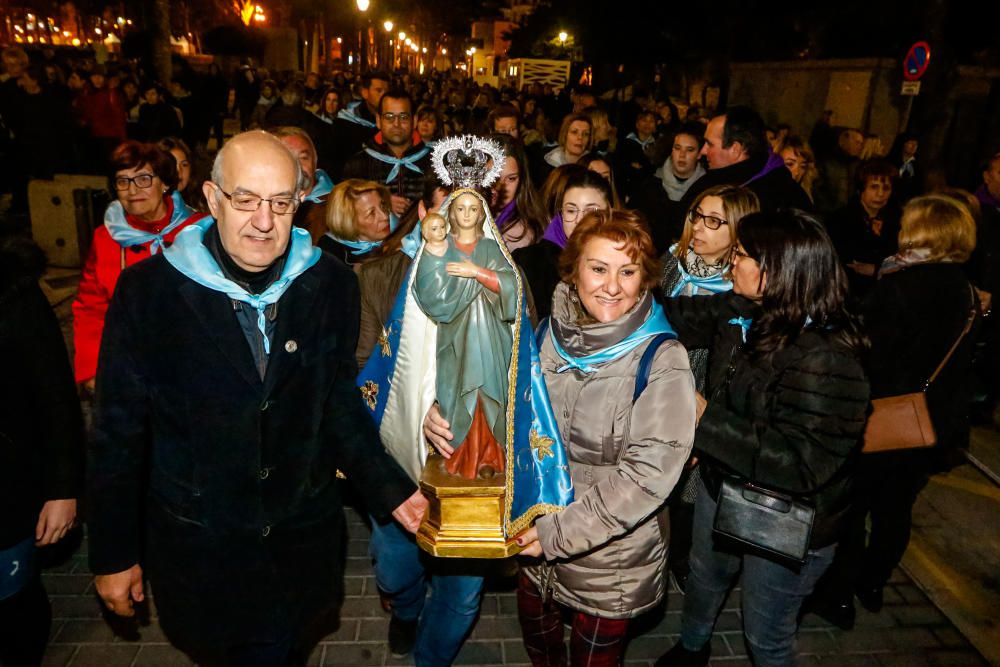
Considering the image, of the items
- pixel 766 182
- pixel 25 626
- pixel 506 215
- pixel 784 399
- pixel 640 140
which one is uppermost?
pixel 640 140

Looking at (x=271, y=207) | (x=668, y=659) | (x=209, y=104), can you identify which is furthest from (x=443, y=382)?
(x=209, y=104)

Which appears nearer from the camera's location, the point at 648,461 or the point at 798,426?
the point at 648,461

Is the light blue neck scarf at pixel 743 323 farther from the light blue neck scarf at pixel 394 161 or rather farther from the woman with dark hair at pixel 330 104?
the woman with dark hair at pixel 330 104

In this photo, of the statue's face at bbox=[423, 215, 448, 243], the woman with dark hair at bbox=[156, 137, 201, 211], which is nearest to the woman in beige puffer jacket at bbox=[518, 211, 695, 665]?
the statue's face at bbox=[423, 215, 448, 243]

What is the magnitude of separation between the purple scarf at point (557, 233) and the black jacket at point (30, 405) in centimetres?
253

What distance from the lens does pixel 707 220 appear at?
12.1 ft

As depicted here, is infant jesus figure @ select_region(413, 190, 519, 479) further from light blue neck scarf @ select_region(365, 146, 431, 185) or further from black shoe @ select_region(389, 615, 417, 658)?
light blue neck scarf @ select_region(365, 146, 431, 185)

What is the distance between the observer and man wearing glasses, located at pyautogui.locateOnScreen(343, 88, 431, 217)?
591cm

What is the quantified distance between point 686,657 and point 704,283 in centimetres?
198

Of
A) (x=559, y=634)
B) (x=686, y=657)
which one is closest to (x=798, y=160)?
(x=686, y=657)

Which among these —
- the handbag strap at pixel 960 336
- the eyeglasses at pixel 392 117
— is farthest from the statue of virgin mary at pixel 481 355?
the eyeglasses at pixel 392 117

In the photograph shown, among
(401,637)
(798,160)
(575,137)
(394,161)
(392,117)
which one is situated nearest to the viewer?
(401,637)

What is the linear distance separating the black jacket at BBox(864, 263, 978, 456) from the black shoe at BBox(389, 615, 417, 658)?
2.83 metres

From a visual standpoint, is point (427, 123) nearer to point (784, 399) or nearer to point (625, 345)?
point (625, 345)
